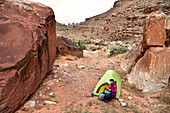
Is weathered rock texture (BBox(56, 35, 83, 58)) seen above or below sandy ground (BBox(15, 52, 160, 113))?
above

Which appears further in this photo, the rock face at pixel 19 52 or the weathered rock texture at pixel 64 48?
the weathered rock texture at pixel 64 48

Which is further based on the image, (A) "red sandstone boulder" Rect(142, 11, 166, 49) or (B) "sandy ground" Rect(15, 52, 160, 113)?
(A) "red sandstone boulder" Rect(142, 11, 166, 49)

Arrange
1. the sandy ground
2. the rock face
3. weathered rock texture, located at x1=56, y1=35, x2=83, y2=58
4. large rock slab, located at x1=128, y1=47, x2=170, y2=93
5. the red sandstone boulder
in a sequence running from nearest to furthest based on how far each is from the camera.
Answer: the rock face
the sandy ground
large rock slab, located at x1=128, y1=47, x2=170, y2=93
the red sandstone boulder
weathered rock texture, located at x1=56, y1=35, x2=83, y2=58

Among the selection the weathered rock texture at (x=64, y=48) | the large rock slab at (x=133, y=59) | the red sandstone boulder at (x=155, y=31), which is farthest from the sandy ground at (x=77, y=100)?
the weathered rock texture at (x=64, y=48)

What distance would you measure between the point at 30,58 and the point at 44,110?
154 cm

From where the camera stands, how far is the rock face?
2609mm

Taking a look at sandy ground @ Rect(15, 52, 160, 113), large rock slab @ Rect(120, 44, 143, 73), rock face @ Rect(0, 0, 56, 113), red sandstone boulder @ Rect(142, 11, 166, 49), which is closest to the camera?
rock face @ Rect(0, 0, 56, 113)

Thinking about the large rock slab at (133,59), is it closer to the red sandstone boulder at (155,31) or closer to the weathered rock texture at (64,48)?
the red sandstone boulder at (155,31)

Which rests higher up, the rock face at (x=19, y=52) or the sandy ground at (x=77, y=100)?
the rock face at (x=19, y=52)

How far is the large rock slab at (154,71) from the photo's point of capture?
12.5 feet

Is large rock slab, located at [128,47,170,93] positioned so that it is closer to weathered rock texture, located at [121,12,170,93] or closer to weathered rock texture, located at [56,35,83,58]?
weathered rock texture, located at [121,12,170,93]

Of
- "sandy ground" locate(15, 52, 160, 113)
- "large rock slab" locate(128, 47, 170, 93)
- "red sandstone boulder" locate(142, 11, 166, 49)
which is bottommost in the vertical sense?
"sandy ground" locate(15, 52, 160, 113)

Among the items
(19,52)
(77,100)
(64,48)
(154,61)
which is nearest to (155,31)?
(154,61)

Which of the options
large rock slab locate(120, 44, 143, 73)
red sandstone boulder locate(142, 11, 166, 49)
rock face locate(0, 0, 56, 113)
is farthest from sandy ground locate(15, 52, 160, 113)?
red sandstone boulder locate(142, 11, 166, 49)
